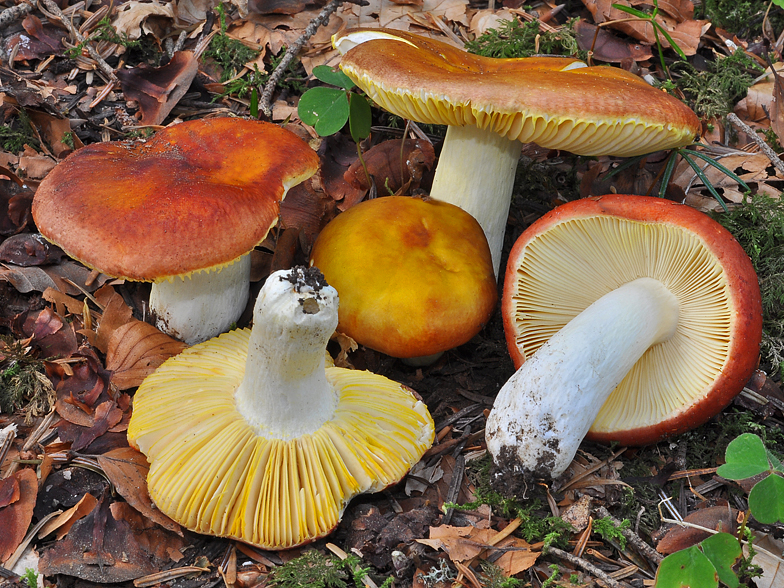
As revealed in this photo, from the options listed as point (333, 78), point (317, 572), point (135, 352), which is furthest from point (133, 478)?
point (333, 78)

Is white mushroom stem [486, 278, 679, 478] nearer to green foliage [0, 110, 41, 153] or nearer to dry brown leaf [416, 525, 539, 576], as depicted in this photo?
dry brown leaf [416, 525, 539, 576]

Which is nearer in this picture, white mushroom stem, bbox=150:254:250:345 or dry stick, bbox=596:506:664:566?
dry stick, bbox=596:506:664:566

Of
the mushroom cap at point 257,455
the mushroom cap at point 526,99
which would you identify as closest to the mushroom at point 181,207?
the mushroom cap at point 257,455

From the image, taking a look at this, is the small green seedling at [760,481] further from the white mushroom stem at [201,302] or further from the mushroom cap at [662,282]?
the white mushroom stem at [201,302]

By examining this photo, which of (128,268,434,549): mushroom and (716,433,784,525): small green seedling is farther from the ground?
(716,433,784,525): small green seedling

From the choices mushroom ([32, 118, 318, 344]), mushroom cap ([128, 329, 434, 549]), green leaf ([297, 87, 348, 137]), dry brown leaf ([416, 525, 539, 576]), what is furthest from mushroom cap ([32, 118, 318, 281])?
dry brown leaf ([416, 525, 539, 576])

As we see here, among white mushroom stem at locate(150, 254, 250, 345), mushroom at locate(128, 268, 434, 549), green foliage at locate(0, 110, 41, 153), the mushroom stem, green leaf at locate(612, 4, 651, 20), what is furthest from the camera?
green foliage at locate(0, 110, 41, 153)

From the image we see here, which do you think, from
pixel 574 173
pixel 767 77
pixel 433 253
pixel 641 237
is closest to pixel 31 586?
pixel 433 253

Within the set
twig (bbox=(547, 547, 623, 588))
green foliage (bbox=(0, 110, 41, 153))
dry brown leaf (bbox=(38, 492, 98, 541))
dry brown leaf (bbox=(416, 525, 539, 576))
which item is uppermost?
green foliage (bbox=(0, 110, 41, 153))
